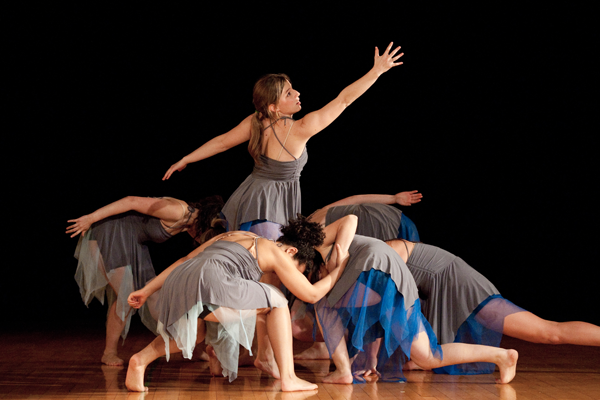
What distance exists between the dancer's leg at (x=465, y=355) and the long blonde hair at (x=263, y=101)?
1331mm

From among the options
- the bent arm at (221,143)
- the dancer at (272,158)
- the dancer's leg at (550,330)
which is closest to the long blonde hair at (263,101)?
the dancer at (272,158)

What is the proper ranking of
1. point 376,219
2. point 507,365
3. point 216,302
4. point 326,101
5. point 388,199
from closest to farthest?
point 216,302, point 507,365, point 376,219, point 388,199, point 326,101

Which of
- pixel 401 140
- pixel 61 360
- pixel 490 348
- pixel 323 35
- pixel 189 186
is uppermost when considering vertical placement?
pixel 323 35

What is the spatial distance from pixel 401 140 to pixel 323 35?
1.19m

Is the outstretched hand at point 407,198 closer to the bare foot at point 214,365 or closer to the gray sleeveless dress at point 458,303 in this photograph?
the gray sleeveless dress at point 458,303

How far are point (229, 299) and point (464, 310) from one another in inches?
52.2

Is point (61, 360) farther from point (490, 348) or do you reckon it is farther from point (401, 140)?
point (401, 140)

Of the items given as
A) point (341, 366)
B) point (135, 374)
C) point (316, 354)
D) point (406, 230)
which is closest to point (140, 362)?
point (135, 374)

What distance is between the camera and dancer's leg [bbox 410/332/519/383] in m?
2.98

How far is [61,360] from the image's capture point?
374 cm

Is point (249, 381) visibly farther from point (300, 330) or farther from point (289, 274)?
point (289, 274)

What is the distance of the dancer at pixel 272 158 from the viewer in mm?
3492

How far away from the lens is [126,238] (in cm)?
396

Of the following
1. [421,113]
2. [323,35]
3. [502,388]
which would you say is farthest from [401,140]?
[502,388]
